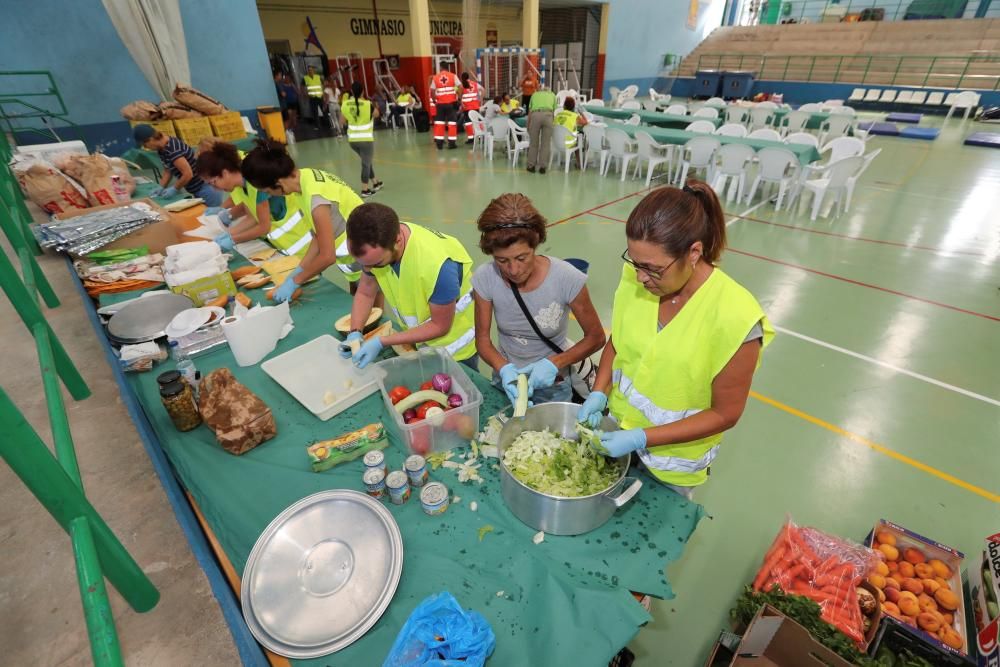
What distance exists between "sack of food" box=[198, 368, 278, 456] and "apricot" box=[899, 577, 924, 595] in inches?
119

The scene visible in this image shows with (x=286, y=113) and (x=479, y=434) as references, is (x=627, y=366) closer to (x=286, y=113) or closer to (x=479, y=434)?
(x=479, y=434)

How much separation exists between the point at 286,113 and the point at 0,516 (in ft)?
55.0

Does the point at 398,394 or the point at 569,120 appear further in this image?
the point at 569,120

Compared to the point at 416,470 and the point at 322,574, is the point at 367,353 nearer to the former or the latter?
the point at 416,470

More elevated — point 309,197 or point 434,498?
point 309,197

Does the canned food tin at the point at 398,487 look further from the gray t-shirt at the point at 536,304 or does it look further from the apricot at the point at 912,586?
the apricot at the point at 912,586

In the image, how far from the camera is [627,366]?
1807 mm

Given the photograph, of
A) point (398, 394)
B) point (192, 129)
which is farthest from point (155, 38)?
point (398, 394)

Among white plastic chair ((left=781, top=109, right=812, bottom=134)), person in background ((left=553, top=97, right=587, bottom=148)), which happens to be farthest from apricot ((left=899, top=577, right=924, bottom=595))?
white plastic chair ((left=781, top=109, right=812, bottom=134))

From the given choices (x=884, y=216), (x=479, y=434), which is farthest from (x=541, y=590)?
(x=884, y=216)

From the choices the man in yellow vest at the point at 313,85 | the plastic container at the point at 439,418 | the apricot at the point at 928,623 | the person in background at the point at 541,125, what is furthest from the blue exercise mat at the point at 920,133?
the man in yellow vest at the point at 313,85

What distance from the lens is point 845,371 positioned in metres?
3.87

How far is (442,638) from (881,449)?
3.41m

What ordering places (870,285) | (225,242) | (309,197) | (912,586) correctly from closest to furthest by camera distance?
(912,586), (309,197), (225,242), (870,285)
